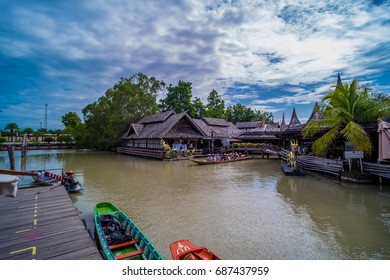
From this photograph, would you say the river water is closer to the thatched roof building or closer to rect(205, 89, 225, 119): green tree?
the thatched roof building

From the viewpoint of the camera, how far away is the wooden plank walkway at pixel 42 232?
4020 mm

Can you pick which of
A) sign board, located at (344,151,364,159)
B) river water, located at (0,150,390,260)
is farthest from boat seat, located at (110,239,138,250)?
sign board, located at (344,151,364,159)

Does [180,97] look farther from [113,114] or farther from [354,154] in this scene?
[354,154]

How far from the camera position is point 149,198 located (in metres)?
9.22

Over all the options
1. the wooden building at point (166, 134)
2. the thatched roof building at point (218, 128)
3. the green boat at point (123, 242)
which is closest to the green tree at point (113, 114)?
the wooden building at point (166, 134)

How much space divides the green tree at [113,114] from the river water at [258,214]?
2310 centimetres

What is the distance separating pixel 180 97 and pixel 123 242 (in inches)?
1642

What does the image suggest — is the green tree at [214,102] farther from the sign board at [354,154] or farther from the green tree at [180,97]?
the sign board at [354,154]

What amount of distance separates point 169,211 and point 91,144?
1300 inches

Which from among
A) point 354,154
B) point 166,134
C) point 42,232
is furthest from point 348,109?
point 166,134

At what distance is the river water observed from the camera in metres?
5.17

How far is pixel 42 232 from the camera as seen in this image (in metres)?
4.87

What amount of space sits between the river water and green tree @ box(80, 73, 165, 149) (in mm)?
23100
